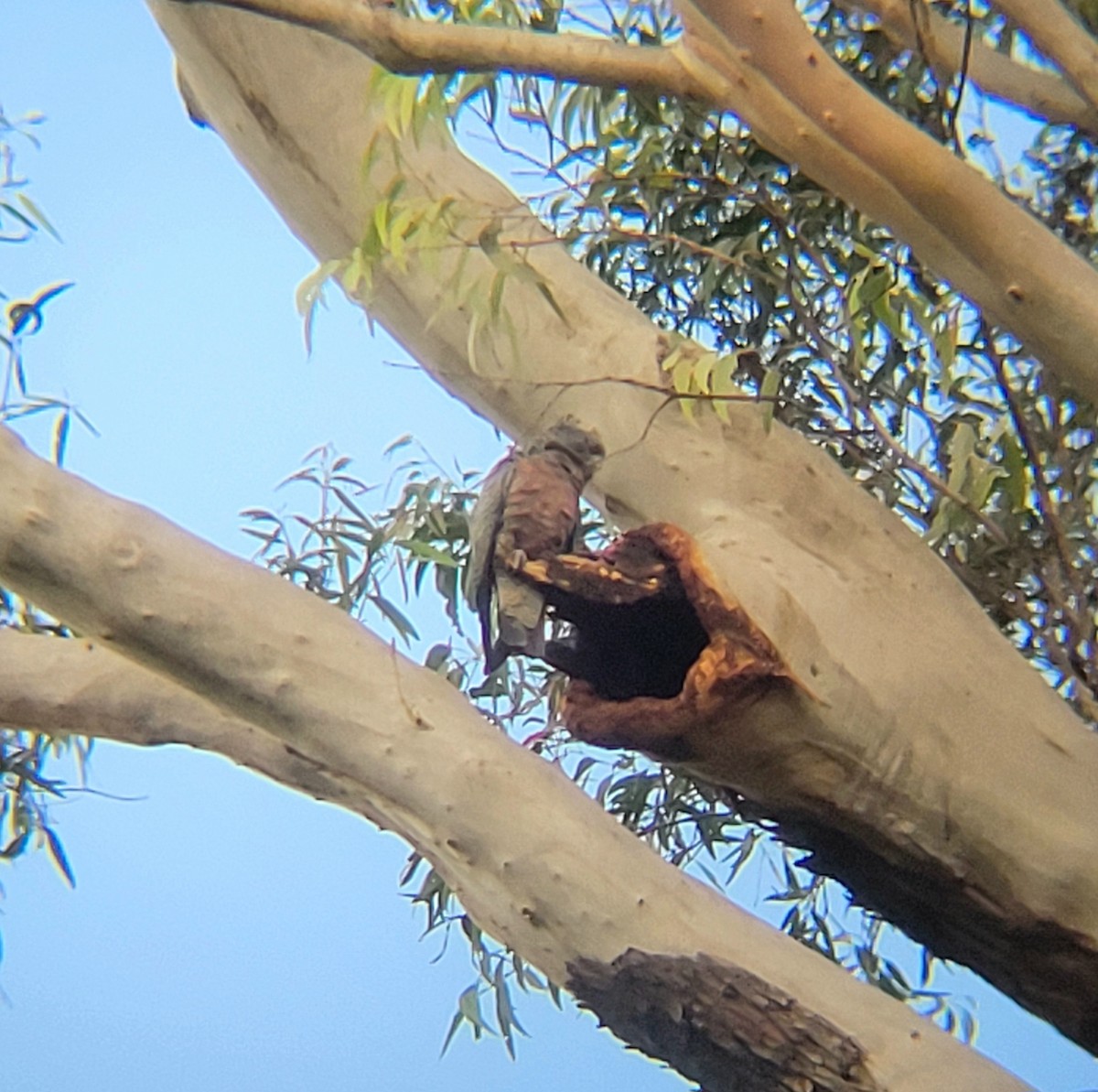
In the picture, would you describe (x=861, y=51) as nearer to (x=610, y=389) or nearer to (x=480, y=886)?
(x=610, y=389)

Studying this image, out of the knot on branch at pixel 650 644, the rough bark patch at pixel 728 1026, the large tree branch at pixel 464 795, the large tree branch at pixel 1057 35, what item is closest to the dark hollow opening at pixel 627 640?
the knot on branch at pixel 650 644

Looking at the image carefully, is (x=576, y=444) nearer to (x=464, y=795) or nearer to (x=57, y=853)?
(x=464, y=795)

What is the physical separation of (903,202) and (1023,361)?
0.95 m

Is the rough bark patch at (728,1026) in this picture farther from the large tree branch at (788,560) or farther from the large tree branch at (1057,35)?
the large tree branch at (1057,35)

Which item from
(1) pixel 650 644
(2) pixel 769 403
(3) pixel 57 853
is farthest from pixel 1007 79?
(3) pixel 57 853

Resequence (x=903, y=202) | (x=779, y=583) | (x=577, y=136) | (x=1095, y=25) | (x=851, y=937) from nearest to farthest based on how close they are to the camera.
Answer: (x=903, y=202)
(x=779, y=583)
(x=1095, y=25)
(x=577, y=136)
(x=851, y=937)

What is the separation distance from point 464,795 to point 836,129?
1.99ft

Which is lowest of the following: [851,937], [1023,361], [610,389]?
[851,937]

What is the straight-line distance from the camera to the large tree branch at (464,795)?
3.22 ft

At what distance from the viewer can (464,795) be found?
105 centimetres

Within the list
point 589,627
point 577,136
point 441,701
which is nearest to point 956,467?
point 589,627

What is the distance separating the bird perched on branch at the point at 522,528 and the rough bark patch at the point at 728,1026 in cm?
28

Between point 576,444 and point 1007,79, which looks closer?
point 576,444

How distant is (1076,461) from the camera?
4.58 ft
